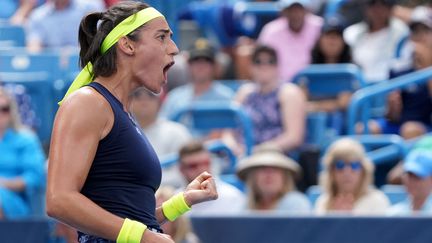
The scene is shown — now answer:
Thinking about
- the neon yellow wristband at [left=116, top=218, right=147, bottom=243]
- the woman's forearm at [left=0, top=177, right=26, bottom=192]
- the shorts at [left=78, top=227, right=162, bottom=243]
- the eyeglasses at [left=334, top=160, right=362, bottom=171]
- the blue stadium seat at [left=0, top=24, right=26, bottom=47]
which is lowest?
the woman's forearm at [left=0, top=177, right=26, bottom=192]

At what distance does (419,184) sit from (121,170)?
330 cm

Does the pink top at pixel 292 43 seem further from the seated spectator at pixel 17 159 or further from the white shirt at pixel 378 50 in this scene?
the seated spectator at pixel 17 159

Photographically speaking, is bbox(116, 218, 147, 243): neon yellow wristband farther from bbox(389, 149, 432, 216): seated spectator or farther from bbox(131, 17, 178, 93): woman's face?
bbox(389, 149, 432, 216): seated spectator

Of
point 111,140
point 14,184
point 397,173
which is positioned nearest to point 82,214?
point 111,140

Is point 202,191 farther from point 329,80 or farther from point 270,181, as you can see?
point 329,80

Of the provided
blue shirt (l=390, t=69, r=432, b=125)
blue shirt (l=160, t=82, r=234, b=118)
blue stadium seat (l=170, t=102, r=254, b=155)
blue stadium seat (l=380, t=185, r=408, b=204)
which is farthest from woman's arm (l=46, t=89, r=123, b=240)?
blue shirt (l=160, t=82, r=234, b=118)

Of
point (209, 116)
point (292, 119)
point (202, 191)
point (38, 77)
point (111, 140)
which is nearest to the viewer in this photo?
point (111, 140)

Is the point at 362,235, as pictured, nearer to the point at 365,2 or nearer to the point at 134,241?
the point at 134,241

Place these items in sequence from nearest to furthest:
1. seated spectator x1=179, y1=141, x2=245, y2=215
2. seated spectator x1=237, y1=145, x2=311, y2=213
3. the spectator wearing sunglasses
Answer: the spectator wearing sunglasses → seated spectator x1=237, y1=145, x2=311, y2=213 → seated spectator x1=179, y1=141, x2=245, y2=215

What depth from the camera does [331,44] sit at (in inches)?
348

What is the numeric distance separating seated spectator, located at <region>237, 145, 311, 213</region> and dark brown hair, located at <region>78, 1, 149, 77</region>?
3.33 meters

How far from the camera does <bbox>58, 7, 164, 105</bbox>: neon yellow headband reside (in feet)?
11.5

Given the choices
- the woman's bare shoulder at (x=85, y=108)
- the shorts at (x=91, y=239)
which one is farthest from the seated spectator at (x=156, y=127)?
the woman's bare shoulder at (x=85, y=108)

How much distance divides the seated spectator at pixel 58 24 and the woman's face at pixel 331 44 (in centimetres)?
190
